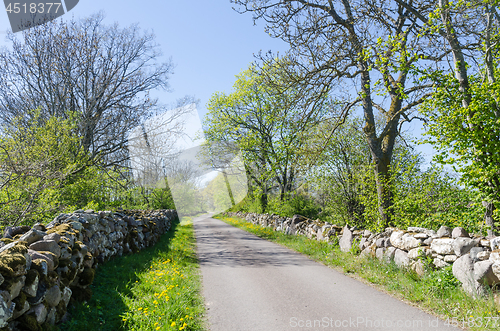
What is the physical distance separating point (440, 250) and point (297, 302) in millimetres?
2867

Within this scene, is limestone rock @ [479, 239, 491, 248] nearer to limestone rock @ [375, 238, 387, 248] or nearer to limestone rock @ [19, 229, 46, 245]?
limestone rock @ [375, 238, 387, 248]

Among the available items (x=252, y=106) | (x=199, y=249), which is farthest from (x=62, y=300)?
(x=252, y=106)

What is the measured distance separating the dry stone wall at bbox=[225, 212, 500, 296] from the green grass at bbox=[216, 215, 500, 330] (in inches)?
7.2

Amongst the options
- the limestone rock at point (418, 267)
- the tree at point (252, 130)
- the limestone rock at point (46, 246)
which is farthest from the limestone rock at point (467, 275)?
the tree at point (252, 130)

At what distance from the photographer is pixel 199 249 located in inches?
446

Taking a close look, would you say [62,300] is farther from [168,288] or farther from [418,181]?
[418,181]

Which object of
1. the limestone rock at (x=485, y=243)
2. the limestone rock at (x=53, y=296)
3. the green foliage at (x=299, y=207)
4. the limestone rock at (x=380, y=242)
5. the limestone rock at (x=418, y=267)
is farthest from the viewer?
the green foliage at (x=299, y=207)

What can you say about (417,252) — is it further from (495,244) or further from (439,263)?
(495,244)

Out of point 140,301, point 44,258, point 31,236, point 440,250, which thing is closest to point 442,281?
point 440,250

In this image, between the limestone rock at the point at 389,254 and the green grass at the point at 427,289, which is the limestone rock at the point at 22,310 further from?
the limestone rock at the point at 389,254

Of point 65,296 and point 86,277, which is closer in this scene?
point 65,296

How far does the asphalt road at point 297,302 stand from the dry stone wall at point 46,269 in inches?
84.3

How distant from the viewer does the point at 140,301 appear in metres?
4.88

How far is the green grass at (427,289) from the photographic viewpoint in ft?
13.0
